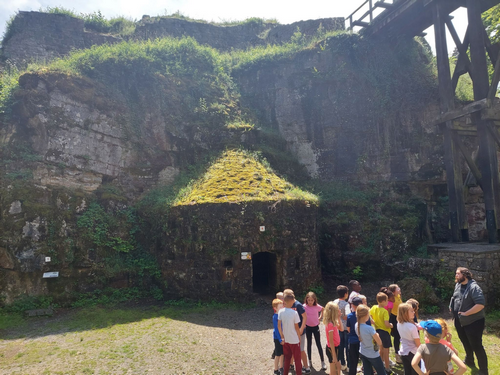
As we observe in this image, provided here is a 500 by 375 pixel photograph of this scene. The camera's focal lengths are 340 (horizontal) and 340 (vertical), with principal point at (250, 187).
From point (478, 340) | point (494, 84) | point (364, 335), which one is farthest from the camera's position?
point (494, 84)

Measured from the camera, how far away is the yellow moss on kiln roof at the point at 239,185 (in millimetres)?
11398

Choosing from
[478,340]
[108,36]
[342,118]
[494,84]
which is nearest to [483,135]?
[494,84]

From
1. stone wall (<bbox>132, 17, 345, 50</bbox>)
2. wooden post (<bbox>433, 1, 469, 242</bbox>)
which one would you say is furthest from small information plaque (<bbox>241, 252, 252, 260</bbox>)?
stone wall (<bbox>132, 17, 345, 50</bbox>)

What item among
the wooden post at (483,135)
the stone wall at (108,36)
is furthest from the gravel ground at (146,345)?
the stone wall at (108,36)

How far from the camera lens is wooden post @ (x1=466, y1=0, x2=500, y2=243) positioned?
11.2m

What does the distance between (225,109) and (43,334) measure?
39.9 feet

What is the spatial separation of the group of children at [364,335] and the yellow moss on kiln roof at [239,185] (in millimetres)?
5463

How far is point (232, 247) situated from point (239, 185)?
237cm

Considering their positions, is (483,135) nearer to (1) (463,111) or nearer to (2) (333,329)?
(1) (463,111)

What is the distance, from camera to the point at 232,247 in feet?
35.2

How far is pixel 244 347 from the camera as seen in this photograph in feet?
24.9

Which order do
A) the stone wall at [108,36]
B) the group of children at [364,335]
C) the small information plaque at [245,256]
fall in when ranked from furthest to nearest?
the stone wall at [108,36]
the small information plaque at [245,256]
the group of children at [364,335]

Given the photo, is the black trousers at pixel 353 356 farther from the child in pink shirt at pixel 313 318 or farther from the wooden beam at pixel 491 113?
the wooden beam at pixel 491 113

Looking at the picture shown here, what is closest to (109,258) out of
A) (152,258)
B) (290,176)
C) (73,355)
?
(152,258)
